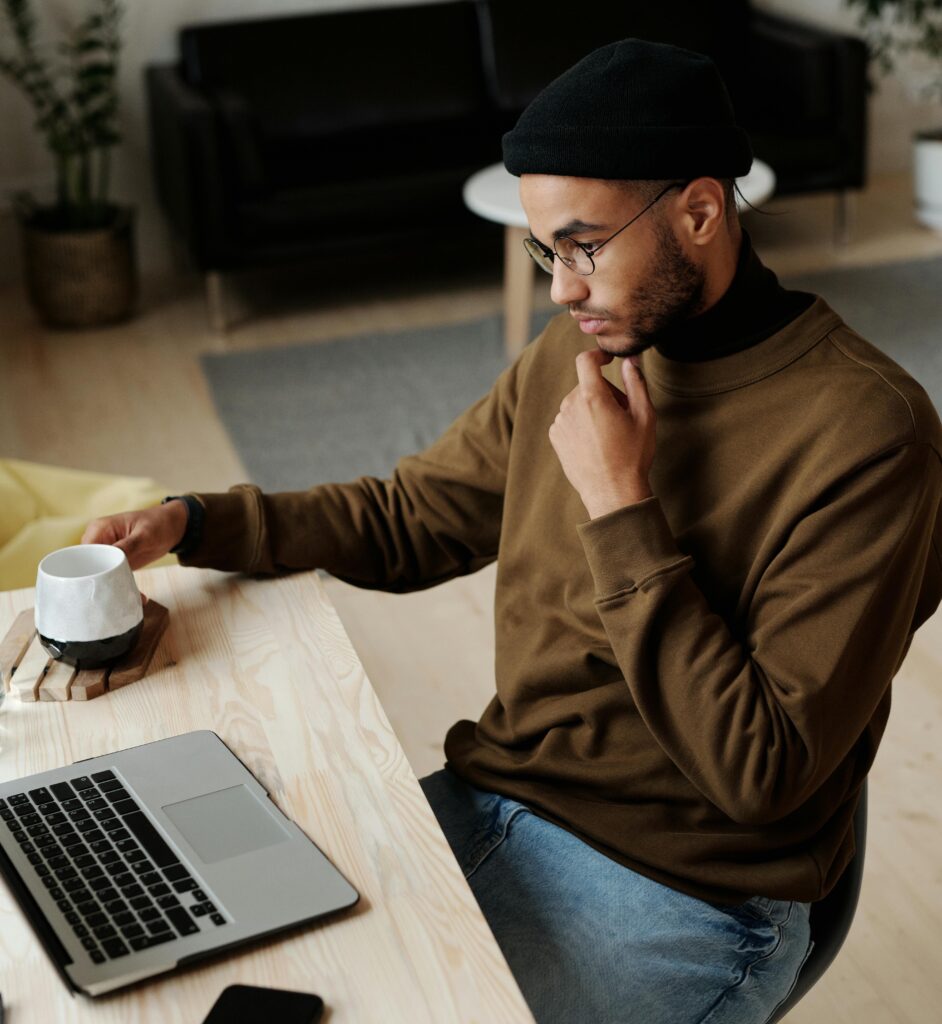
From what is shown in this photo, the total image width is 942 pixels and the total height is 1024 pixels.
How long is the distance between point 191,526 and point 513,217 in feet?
7.85

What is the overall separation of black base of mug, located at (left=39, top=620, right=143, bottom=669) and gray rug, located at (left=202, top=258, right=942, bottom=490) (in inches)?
79.9

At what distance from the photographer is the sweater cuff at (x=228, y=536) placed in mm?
1410

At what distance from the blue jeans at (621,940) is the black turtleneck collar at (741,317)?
0.49 meters

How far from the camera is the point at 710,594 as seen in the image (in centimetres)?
124

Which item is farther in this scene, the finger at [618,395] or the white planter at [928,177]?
the white planter at [928,177]

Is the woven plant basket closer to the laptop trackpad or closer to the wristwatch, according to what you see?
the wristwatch

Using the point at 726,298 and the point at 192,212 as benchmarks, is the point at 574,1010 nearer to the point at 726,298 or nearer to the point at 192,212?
the point at 726,298

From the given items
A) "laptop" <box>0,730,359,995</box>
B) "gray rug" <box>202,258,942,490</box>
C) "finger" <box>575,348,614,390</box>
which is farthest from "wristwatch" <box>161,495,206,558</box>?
"gray rug" <box>202,258,942,490</box>

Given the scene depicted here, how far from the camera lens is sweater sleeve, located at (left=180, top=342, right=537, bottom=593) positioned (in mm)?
1457

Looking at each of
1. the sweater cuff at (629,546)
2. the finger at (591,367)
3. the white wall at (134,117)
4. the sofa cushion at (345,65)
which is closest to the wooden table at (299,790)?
the sweater cuff at (629,546)

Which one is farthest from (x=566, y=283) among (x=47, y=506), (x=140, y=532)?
(x=47, y=506)

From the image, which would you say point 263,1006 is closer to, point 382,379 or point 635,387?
point 635,387

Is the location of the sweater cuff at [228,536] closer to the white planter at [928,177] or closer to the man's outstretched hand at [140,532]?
the man's outstretched hand at [140,532]

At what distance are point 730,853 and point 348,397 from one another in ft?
9.02
